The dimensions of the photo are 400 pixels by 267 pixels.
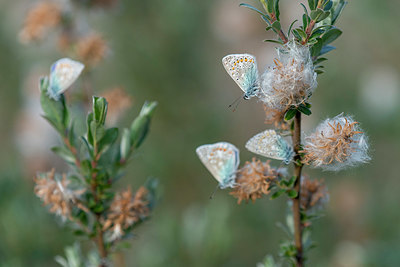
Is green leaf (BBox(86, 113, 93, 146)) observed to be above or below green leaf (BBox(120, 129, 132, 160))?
above

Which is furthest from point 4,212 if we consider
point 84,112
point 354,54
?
point 354,54

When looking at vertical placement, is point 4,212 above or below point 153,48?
below

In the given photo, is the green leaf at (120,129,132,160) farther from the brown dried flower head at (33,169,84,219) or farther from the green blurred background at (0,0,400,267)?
the green blurred background at (0,0,400,267)

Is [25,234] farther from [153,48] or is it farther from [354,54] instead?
[354,54]

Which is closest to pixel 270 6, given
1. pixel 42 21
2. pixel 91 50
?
pixel 91 50

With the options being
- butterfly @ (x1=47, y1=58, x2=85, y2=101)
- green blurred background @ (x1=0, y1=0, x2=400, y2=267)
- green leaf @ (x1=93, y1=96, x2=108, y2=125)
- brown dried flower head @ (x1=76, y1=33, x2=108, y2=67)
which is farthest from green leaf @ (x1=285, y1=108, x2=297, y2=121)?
green blurred background @ (x1=0, y1=0, x2=400, y2=267)
